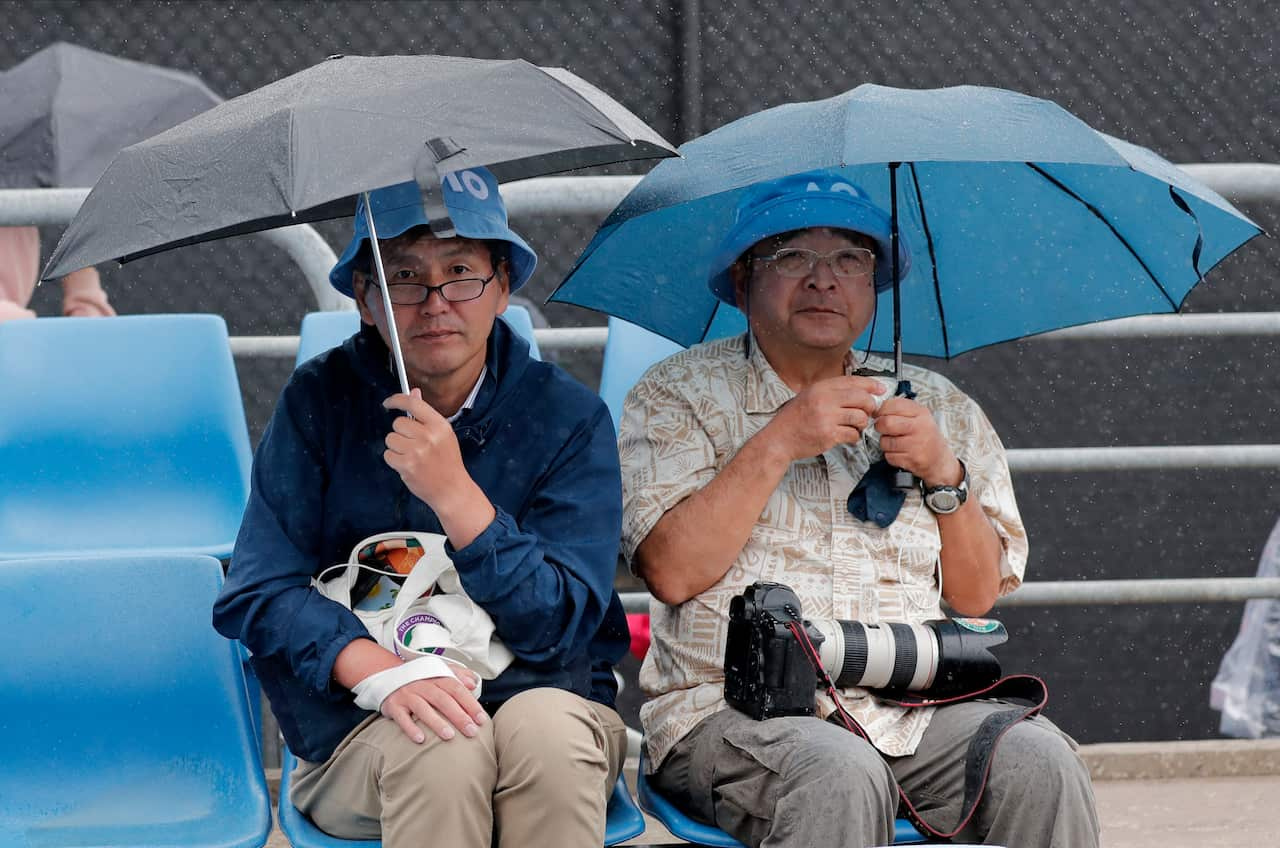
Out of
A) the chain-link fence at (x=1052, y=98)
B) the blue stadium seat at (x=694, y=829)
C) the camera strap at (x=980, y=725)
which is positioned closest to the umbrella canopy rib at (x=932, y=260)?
the camera strap at (x=980, y=725)

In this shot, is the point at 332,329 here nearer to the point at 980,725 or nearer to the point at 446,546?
the point at 446,546

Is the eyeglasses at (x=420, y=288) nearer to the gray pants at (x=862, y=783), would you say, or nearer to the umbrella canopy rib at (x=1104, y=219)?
the gray pants at (x=862, y=783)

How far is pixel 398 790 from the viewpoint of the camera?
6.43 ft

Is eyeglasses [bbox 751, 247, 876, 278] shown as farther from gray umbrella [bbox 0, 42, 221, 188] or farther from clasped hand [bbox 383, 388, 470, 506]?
gray umbrella [bbox 0, 42, 221, 188]

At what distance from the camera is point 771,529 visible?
2377mm

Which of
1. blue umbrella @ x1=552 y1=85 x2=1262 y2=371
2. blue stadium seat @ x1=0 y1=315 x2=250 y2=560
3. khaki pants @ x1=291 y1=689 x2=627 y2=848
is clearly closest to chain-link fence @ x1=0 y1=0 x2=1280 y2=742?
blue stadium seat @ x1=0 y1=315 x2=250 y2=560

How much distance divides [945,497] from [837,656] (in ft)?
0.92

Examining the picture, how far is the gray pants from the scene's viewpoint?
205 cm

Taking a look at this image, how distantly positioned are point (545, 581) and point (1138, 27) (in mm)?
3875

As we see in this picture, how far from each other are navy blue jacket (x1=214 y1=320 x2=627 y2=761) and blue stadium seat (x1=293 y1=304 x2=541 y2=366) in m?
0.60

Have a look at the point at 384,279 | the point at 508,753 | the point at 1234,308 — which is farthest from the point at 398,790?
the point at 1234,308

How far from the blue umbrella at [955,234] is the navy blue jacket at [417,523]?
373 millimetres

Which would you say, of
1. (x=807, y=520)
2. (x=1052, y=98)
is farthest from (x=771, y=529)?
(x=1052, y=98)

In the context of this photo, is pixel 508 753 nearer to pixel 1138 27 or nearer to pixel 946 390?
pixel 946 390
